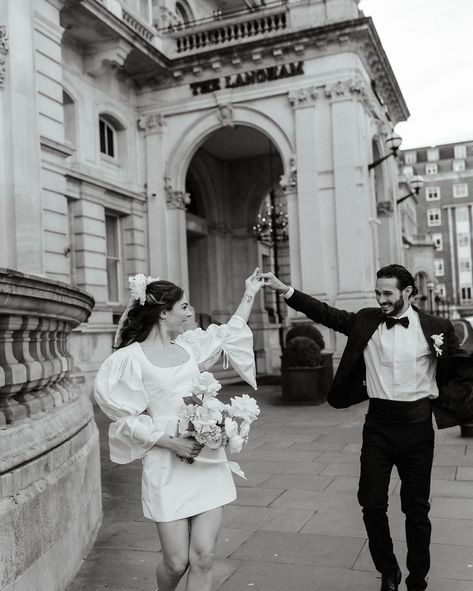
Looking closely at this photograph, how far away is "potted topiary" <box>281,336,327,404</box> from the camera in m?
14.7

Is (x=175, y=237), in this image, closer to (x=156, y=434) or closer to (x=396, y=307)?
(x=396, y=307)

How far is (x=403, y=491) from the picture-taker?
4.11 m

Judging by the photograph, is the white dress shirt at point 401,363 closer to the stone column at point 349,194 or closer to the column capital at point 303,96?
the stone column at point 349,194

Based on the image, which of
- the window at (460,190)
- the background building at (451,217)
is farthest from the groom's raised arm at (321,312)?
the window at (460,190)

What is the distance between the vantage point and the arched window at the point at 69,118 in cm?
1805

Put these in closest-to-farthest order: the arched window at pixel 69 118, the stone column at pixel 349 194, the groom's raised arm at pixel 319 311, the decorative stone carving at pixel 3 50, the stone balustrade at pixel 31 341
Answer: the stone balustrade at pixel 31 341, the groom's raised arm at pixel 319 311, the decorative stone carving at pixel 3 50, the arched window at pixel 69 118, the stone column at pixel 349 194

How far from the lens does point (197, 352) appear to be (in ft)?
12.4

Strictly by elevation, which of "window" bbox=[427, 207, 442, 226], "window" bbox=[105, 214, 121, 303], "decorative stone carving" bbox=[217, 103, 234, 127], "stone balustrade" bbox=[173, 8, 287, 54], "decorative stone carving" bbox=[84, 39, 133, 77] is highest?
"window" bbox=[427, 207, 442, 226]

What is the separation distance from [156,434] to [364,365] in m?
1.70

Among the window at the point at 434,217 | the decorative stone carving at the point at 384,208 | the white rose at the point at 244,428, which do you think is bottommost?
the white rose at the point at 244,428

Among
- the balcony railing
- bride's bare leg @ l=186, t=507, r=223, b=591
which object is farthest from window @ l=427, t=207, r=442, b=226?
bride's bare leg @ l=186, t=507, r=223, b=591

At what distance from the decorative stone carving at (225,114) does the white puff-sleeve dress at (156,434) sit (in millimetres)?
18666

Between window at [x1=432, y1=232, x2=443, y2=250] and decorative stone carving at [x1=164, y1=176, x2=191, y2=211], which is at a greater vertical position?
window at [x1=432, y1=232, x2=443, y2=250]

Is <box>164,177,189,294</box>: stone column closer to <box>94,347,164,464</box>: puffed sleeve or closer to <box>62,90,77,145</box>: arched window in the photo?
<box>62,90,77,145</box>: arched window
